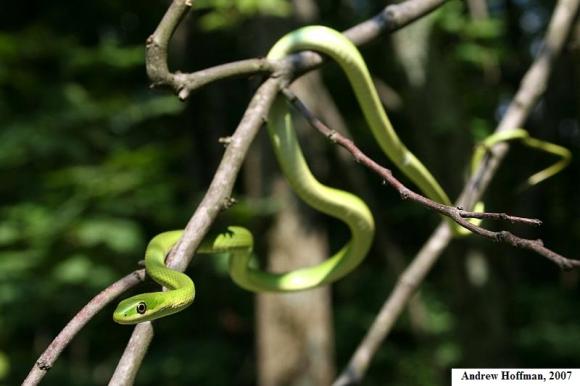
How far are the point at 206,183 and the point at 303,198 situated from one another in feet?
27.3

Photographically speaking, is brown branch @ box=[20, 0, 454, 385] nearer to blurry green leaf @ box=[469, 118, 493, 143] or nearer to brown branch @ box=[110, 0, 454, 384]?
brown branch @ box=[110, 0, 454, 384]

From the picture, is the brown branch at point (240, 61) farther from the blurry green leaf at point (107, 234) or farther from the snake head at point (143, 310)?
the blurry green leaf at point (107, 234)

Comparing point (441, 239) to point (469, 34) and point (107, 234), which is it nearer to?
point (469, 34)

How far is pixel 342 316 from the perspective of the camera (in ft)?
30.2

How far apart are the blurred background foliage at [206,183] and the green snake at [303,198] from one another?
36.5 inches

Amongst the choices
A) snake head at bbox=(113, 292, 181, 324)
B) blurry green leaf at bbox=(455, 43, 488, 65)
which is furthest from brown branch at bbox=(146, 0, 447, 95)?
blurry green leaf at bbox=(455, 43, 488, 65)

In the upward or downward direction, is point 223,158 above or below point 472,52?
→ below

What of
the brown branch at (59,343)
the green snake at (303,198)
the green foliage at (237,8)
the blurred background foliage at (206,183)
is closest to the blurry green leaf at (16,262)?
the blurred background foliage at (206,183)

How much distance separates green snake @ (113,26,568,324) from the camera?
4.58ft

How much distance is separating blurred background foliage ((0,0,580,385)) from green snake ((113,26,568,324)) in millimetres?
926

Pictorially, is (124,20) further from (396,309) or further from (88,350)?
(396,309)

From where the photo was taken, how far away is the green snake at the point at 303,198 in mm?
1397

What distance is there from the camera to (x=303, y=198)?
6.23ft

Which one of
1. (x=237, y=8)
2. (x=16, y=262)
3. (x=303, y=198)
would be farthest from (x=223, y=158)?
(x=16, y=262)
